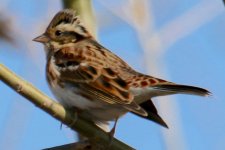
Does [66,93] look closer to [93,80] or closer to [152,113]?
[93,80]

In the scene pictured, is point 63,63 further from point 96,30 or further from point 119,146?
point 119,146

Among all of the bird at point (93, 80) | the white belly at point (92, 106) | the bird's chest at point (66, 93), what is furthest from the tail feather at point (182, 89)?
the bird's chest at point (66, 93)

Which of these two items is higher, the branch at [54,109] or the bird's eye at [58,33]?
the bird's eye at [58,33]

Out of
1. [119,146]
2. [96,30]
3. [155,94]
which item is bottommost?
[119,146]

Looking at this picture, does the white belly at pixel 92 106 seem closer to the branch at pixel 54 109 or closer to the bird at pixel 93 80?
the bird at pixel 93 80

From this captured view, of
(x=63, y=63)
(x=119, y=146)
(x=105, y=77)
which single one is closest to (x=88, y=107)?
(x=105, y=77)

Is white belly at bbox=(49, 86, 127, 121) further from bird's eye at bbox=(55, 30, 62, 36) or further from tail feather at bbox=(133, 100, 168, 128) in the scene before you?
bird's eye at bbox=(55, 30, 62, 36)

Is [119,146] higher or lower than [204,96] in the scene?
lower
